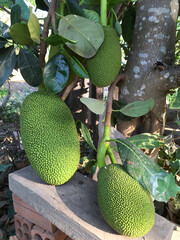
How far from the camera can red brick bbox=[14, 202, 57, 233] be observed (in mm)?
674

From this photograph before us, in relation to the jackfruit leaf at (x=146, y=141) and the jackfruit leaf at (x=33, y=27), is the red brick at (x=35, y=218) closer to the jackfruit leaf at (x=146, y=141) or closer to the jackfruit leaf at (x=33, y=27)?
the jackfruit leaf at (x=146, y=141)

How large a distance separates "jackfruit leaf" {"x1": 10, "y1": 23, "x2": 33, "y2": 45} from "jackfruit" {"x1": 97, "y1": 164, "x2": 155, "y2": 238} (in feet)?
1.36

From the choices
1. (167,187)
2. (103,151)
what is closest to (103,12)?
(103,151)

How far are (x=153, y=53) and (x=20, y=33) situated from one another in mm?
430

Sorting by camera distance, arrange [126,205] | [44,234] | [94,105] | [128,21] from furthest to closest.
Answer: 1. [128,21]
2. [44,234]
3. [94,105]
4. [126,205]

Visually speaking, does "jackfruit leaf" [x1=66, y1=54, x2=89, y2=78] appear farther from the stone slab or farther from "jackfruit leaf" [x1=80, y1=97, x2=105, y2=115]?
the stone slab

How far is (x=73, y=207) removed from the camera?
579 millimetres

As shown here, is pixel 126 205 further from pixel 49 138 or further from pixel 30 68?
pixel 30 68

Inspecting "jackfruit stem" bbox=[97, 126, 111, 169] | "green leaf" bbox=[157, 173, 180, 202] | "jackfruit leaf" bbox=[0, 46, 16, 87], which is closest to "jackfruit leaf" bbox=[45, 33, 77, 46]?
"jackfruit leaf" bbox=[0, 46, 16, 87]

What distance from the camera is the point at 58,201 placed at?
0.59 m

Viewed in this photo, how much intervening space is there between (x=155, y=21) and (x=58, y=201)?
65cm

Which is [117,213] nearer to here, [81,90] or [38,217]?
[38,217]

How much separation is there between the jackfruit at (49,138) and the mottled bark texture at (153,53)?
0.29 m

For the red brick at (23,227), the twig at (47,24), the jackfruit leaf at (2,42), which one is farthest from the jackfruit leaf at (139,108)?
the red brick at (23,227)
